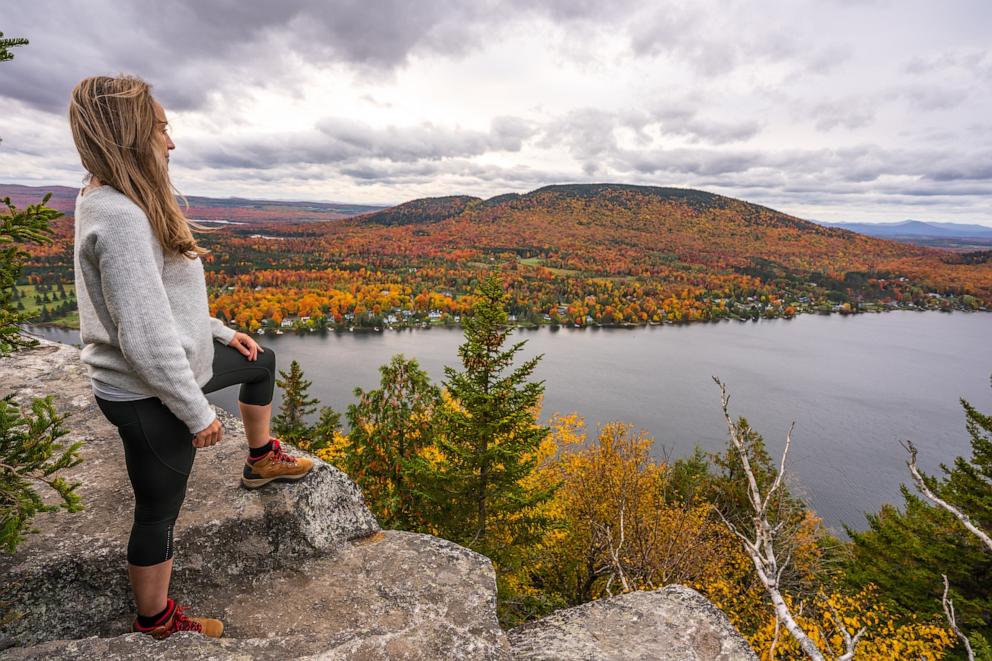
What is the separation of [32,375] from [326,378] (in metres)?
53.3

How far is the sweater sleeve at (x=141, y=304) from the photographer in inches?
81.6

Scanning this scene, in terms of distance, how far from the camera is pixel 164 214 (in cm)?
228

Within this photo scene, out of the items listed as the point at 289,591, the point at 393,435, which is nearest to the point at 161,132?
the point at 289,591

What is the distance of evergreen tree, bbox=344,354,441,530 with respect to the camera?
11.7 meters

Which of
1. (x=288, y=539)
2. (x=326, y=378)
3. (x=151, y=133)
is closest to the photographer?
(x=151, y=133)

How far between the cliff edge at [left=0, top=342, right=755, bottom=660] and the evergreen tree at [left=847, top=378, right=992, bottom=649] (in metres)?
12.6

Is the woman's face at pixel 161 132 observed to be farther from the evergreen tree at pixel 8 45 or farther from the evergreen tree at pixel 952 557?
the evergreen tree at pixel 952 557

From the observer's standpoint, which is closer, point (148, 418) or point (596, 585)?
point (148, 418)

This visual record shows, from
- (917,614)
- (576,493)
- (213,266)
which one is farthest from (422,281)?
(917,614)

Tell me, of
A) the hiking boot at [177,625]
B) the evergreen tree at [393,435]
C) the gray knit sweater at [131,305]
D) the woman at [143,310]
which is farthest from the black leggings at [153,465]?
the evergreen tree at [393,435]

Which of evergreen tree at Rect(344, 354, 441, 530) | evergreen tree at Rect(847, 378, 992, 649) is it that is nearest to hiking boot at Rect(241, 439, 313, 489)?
evergreen tree at Rect(344, 354, 441, 530)

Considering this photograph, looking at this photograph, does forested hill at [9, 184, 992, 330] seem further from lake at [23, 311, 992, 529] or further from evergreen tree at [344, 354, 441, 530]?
evergreen tree at [344, 354, 441, 530]

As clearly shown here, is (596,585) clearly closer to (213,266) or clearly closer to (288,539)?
(288,539)

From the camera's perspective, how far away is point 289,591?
11.3 feet
